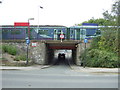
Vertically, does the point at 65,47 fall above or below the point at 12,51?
below

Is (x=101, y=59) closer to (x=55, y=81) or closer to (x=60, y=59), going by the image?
(x=55, y=81)

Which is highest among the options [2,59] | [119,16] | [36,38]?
[119,16]

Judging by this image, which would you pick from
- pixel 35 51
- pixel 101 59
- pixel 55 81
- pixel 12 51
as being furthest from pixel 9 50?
pixel 55 81

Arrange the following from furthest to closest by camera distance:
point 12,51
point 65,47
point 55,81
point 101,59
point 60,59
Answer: point 60,59 → point 65,47 → point 12,51 → point 101,59 → point 55,81

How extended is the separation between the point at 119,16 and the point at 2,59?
613 inches

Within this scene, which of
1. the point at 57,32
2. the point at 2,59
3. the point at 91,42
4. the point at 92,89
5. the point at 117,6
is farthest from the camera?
the point at 57,32

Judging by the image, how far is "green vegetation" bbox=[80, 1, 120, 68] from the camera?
2362cm

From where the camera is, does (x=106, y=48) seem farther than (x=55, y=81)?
Yes

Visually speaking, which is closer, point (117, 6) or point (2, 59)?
point (2, 59)

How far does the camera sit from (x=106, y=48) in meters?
27.3

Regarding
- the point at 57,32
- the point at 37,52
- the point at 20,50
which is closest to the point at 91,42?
the point at 57,32

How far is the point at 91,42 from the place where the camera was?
2905 centimetres

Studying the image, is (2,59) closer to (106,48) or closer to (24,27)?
(24,27)

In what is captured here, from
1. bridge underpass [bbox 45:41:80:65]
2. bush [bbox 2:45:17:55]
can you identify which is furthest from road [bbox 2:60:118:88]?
bridge underpass [bbox 45:41:80:65]
